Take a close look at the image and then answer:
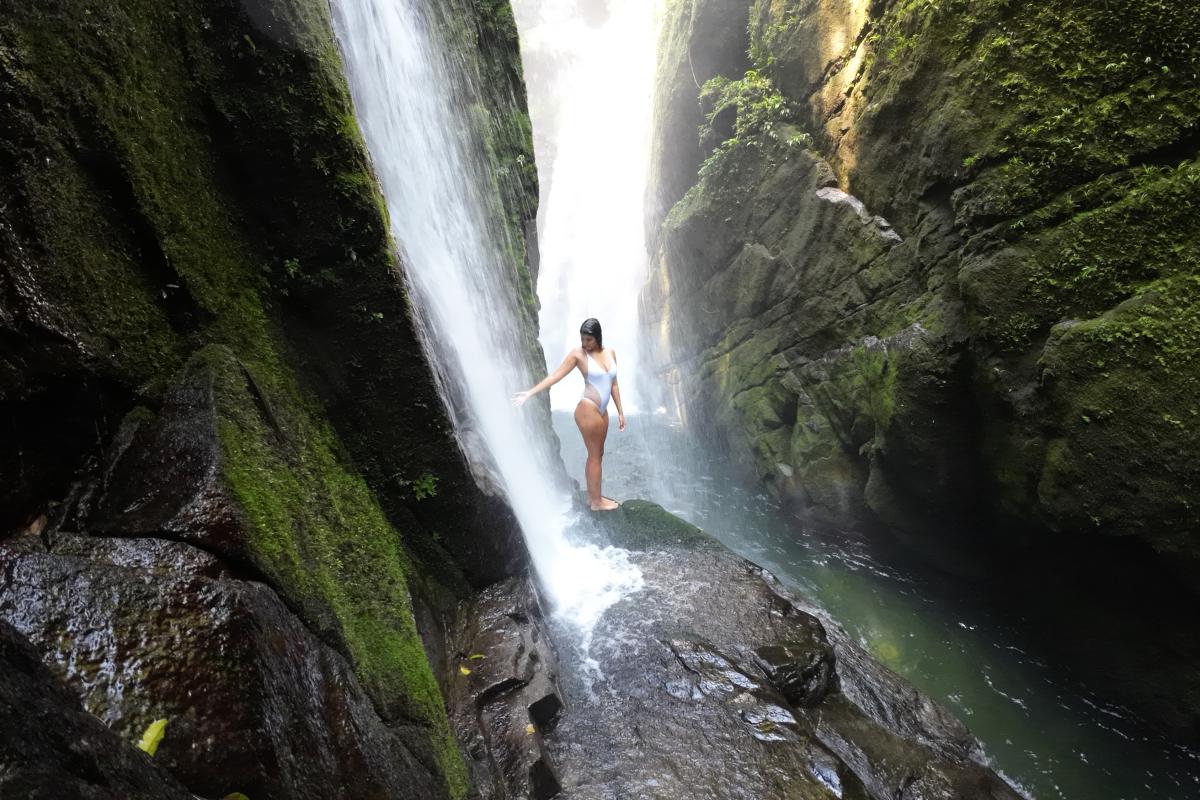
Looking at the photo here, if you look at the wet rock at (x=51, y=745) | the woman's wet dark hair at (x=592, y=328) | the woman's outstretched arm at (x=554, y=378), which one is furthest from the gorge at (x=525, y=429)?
the woman's wet dark hair at (x=592, y=328)

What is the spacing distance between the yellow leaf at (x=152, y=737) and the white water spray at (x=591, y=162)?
2157 cm

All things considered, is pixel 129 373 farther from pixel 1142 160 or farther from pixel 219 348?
pixel 1142 160

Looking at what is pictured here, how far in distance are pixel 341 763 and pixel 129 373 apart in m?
1.66

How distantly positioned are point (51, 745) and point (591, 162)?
33265 mm

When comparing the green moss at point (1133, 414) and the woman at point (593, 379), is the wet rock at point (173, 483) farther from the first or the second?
the green moss at point (1133, 414)

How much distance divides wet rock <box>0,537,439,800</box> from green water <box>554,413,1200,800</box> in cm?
624

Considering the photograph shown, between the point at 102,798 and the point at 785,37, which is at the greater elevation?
the point at 785,37

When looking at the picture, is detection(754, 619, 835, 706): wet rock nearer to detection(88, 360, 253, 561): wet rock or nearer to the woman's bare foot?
the woman's bare foot


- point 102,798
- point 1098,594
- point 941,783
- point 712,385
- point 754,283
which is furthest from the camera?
point 712,385

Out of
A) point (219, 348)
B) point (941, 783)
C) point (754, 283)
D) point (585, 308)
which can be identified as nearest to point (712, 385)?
point (754, 283)

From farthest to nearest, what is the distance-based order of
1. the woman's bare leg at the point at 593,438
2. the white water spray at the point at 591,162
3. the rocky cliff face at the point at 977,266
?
the white water spray at the point at 591,162 < the woman's bare leg at the point at 593,438 < the rocky cliff face at the point at 977,266

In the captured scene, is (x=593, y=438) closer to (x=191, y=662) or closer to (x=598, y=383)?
(x=598, y=383)

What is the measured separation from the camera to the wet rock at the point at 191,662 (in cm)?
141

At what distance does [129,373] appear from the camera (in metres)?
1.99
